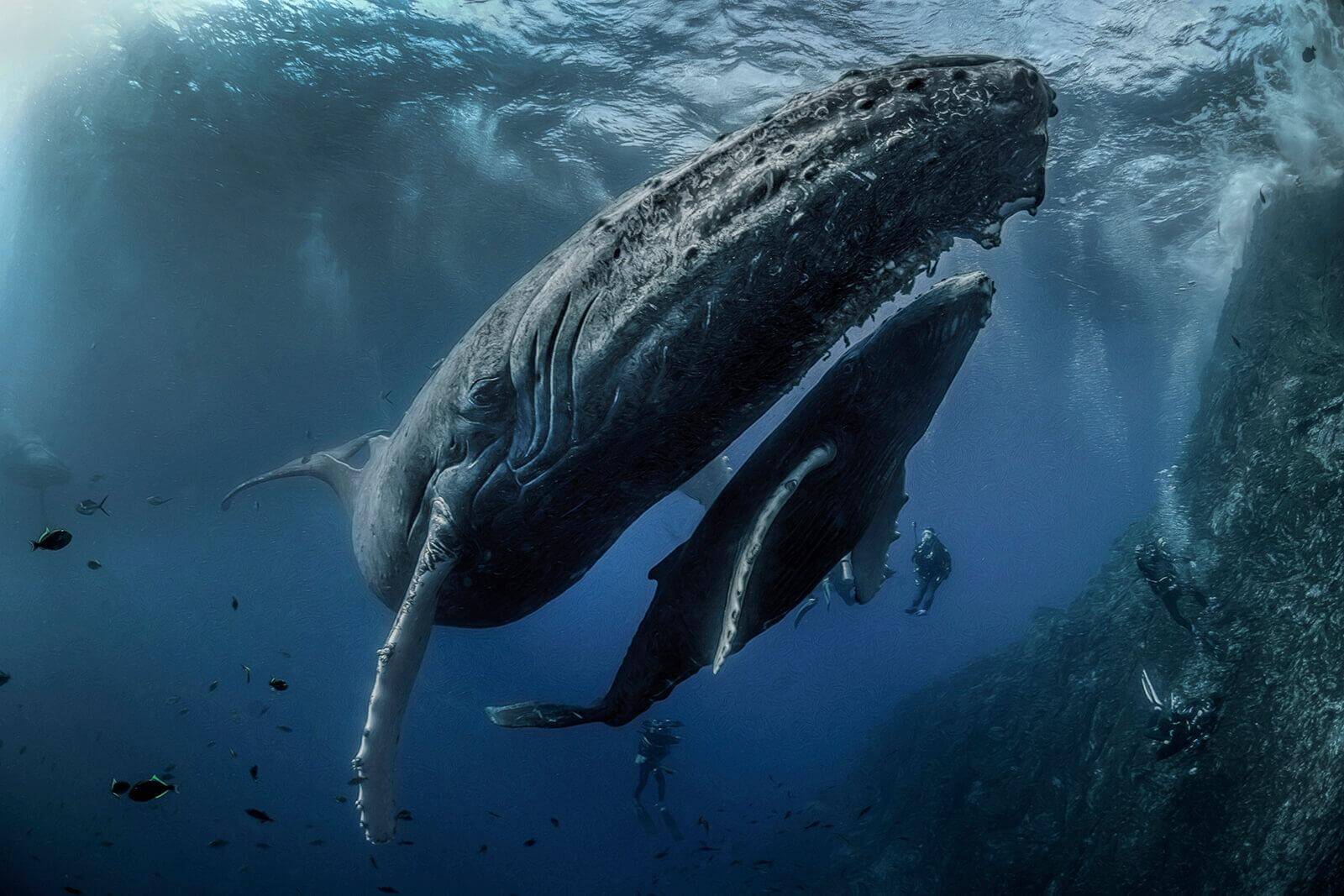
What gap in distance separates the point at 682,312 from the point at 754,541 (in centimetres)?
94

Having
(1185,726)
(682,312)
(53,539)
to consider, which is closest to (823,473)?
(682,312)

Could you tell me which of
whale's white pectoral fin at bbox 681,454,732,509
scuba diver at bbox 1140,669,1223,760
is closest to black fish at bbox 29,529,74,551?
whale's white pectoral fin at bbox 681,454,732,509

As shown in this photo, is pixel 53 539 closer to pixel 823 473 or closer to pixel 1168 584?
pixel 823 473

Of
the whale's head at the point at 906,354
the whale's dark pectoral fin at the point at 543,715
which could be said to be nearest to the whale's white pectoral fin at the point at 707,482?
the whale's dark pectoral fin at the point at 543,715

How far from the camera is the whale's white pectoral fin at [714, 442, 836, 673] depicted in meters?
2.41

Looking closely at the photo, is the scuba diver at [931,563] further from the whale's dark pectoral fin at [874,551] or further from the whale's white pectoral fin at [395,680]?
the whale's white pectoral fin at [395,680]

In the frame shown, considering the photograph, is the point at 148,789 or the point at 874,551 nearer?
the point at 874,551

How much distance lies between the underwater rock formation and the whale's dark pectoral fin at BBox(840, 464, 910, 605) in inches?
361

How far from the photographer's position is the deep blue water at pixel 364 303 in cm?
1505

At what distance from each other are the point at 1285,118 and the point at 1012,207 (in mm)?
21393

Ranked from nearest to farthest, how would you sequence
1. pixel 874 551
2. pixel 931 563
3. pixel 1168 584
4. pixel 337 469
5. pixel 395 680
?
pixel 395 680, pixel 874 551, pixel 337 469, pixel 1168 584, pixel 931 563

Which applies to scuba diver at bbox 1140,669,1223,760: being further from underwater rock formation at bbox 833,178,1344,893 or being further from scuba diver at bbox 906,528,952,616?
scuba diver at bbox 906,528,952,616

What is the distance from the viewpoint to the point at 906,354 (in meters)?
2.81

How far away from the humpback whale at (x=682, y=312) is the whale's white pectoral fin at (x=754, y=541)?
37 centimetres
